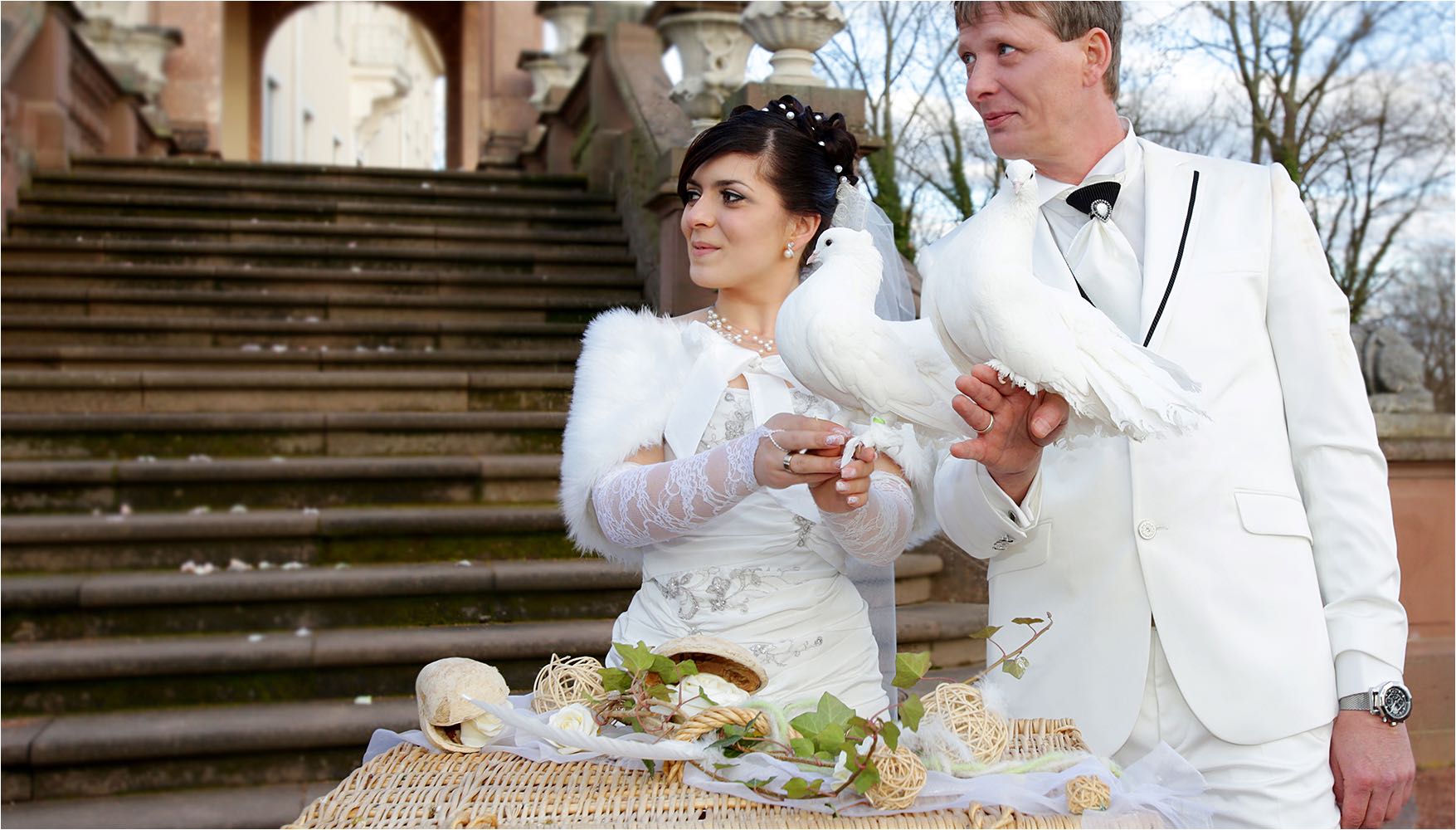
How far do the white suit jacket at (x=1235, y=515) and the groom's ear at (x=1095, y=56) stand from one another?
8.6 inches

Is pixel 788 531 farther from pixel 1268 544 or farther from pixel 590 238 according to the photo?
pixel 590 238

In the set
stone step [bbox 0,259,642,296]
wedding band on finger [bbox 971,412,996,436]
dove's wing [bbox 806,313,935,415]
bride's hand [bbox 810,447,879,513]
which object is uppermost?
stone step [bbox 0,259,642,296]

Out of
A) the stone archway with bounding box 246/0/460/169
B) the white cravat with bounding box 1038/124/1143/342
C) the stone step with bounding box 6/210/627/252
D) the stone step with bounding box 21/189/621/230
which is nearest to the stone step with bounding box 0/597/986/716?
the white cravat with bounding box 1038/124/1143/342

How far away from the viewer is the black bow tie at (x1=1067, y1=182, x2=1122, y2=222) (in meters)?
1.91

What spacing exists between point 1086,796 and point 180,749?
337cm

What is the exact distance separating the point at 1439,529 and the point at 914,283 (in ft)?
7.17

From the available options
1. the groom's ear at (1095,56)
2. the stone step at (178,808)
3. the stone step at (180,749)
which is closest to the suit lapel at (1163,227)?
the groom's ear at (1095,56)

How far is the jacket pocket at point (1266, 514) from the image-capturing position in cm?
178

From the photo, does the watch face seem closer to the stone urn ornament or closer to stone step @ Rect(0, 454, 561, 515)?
the stone urn ornament

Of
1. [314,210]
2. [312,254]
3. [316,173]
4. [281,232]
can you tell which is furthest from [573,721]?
→ [316,173]

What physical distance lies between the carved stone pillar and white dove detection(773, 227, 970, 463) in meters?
4.51

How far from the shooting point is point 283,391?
6047 millimetres

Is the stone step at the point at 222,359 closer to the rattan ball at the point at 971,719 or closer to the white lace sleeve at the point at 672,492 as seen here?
the white lace sleeve at the point at 672,492

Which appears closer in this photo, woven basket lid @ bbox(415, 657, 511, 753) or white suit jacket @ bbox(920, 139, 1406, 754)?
woven basket lid @ bbox(415, 657, 511, 753)
